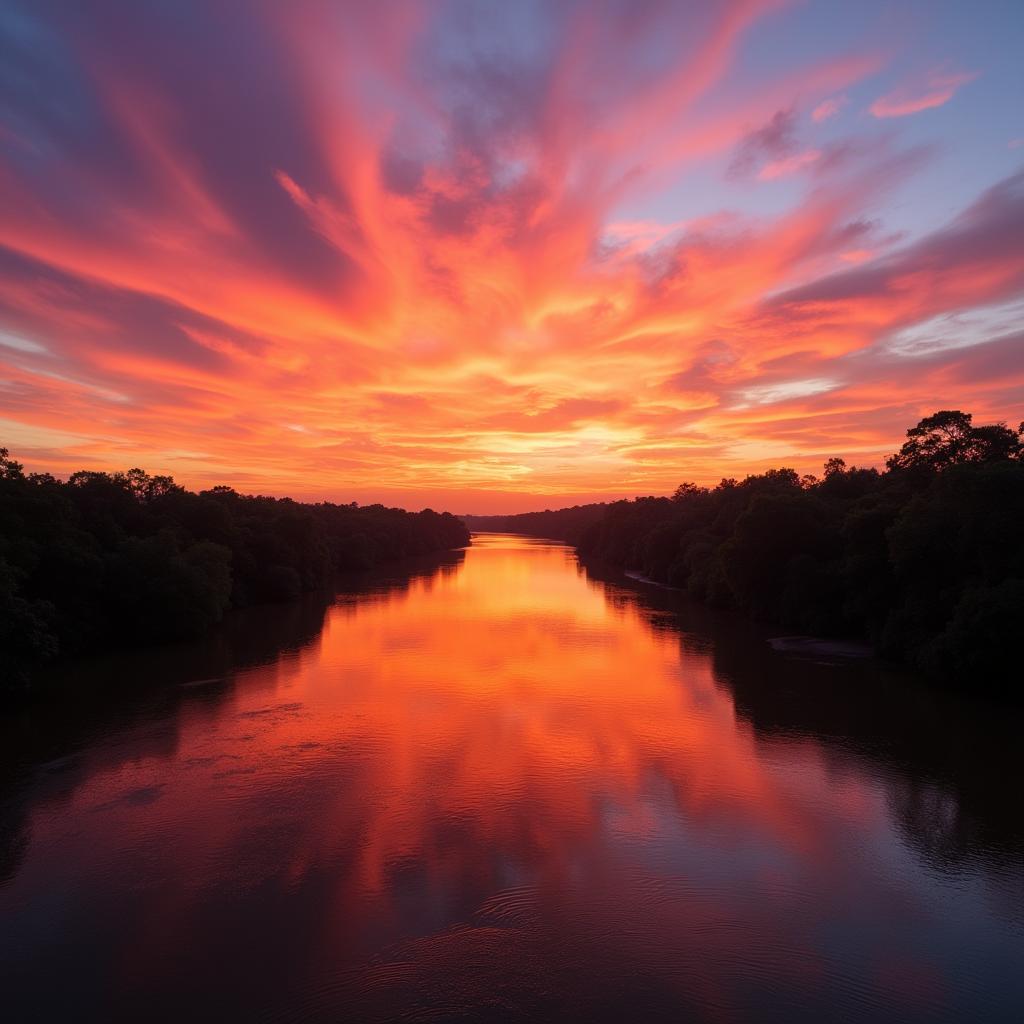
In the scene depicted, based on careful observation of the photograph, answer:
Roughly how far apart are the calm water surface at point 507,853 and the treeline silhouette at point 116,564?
499 centimetres

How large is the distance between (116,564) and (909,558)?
46112 millimetres

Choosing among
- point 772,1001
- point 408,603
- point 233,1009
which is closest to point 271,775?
point 233,1009

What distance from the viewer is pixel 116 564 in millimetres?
43031

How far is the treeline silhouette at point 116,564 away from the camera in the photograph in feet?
107

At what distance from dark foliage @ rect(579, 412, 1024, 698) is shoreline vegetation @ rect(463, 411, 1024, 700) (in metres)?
0.07

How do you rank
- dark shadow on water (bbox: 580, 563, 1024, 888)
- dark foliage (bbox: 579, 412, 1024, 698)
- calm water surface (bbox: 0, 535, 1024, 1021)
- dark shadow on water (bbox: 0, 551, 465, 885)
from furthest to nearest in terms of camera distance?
dark foliage (bbox: 579, 412, 1024, 698), dark shadow on water (bbox: 0, 551, 465, 885), dark shadow on water (bbox: 580, 563, 1024, 888), calm water surface (bbox: 0, 535, 1024, 1021)

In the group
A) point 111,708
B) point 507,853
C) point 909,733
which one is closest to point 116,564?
point 111,708

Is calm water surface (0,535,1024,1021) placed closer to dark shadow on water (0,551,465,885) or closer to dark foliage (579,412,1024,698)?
dark shadow on water (0,551,465,885)

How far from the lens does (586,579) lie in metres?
96.7

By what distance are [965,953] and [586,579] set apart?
3287 inches

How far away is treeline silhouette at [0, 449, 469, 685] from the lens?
32666 mm

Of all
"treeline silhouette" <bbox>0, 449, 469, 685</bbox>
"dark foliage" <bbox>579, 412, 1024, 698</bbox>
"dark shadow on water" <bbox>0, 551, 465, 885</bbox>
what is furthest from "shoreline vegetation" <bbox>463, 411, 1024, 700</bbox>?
"treeline silhouette" <bbox>0, 449, 469, 685</bbox>

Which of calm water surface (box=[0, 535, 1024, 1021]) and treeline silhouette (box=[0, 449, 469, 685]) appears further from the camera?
treeline silhouette (box=[0, 449, 469, 685])

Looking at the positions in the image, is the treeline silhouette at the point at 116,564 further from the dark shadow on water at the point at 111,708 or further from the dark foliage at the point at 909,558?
the dark foliage at the point at 909,558
